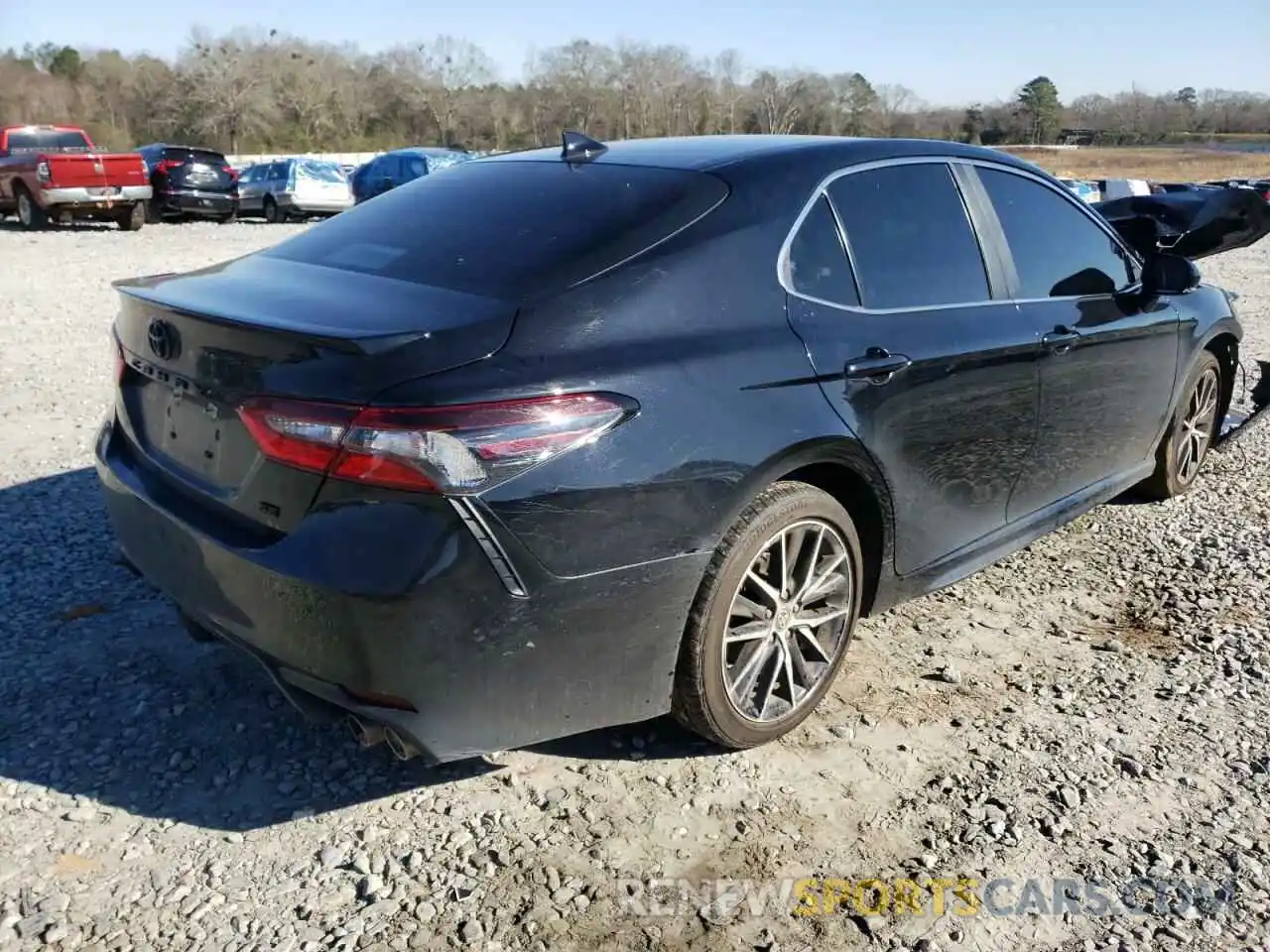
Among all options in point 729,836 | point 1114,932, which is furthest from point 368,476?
point 1114,932

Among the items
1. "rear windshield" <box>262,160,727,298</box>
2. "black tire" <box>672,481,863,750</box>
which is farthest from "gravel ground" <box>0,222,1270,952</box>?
"rear windshield" <box>262,160,727,298</box>

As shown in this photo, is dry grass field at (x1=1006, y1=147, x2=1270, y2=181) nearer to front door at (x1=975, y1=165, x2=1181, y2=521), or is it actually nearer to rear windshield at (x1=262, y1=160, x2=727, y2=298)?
front door at (x1=975, y1=165, x2=1181, y2=521)

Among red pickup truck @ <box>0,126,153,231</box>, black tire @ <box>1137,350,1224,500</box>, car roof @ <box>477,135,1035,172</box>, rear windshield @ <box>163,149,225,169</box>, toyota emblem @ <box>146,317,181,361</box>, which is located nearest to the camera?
toyota emblem @ <box>146,317,181,361</box>

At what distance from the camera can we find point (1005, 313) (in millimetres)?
3689

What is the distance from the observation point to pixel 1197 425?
211 inches

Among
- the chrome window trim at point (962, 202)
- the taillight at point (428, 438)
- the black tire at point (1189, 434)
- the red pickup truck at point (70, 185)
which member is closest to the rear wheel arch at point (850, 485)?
the chrome window trim at point (962, 202)

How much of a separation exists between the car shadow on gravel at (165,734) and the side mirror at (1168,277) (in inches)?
110

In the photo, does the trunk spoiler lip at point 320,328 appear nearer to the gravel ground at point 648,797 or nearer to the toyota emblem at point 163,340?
the toyota emblem at point 163,340

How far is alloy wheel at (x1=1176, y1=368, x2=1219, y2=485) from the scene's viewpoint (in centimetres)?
519

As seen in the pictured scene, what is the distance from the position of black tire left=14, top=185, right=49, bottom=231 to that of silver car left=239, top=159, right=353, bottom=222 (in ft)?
17.3

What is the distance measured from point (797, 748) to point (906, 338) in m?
1.28

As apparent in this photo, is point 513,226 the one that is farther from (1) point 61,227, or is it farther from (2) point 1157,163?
(2) point 1157,163

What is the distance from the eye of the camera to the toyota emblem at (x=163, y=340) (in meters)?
2.76

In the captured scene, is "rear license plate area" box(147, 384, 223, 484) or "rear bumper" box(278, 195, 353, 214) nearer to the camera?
"rear license plate area" box(147, 384, 223, 484)
